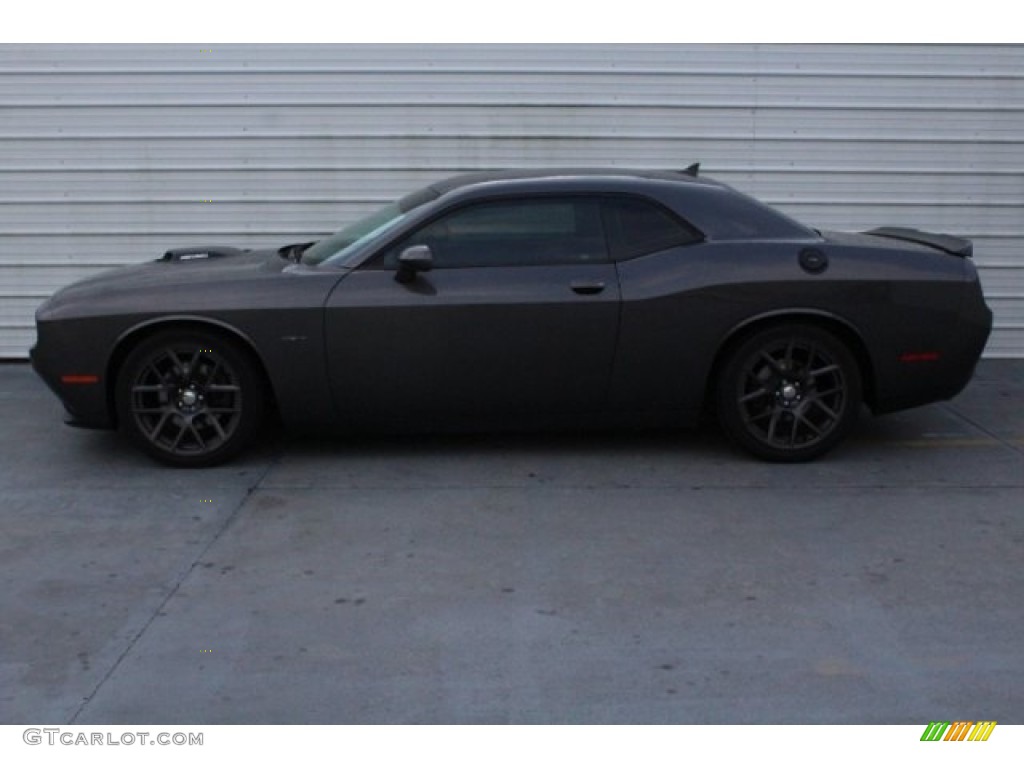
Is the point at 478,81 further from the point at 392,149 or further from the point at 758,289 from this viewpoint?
the point at 758,289

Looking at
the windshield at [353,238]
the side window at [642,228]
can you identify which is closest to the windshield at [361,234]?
the windshield at [353,238]

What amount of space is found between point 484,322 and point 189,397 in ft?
4.93

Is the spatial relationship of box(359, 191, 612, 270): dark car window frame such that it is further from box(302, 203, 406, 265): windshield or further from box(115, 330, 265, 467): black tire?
box(115, 330, 265, 467): black tire

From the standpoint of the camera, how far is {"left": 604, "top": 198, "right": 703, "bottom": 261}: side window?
24.0ft

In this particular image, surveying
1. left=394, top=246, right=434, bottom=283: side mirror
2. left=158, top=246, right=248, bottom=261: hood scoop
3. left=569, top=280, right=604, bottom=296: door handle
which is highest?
left=394, top=246, right=434, bottom=283: side mirror

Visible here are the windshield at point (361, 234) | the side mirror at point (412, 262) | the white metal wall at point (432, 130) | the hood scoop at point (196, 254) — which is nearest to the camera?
the side mirror at point (412, 262)

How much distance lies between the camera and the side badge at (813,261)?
23.8ft

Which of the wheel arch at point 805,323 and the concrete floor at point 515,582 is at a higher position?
the wheel arch at point 805,323

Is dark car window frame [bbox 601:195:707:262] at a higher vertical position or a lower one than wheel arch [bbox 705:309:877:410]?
higher

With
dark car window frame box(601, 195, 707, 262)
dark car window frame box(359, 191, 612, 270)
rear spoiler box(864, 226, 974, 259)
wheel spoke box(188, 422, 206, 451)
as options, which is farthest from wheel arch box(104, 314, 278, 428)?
rear spoiler box(864, 226, 974, 259)

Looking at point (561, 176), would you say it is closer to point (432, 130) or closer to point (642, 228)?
point (642, 228)

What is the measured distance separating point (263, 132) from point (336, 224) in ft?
2.53

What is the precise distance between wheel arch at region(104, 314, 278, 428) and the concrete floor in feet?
1.33

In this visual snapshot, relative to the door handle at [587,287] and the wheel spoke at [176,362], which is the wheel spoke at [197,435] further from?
the door handle at [587,287]
